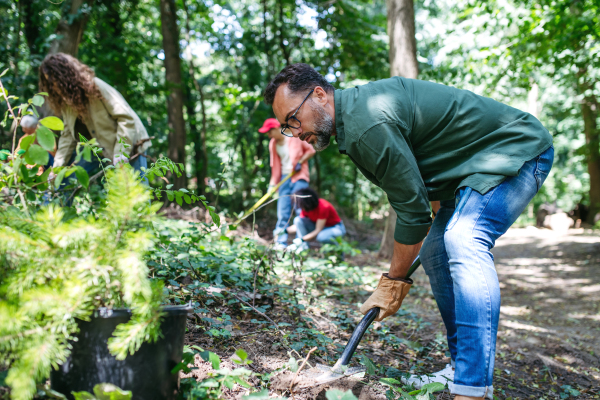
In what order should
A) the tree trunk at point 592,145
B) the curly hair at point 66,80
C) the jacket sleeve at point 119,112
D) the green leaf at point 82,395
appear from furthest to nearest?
the tree trunk at point 592,145, the jacket sleeve at point 119,112, the curly hair at point 66,80, the green leaf at point 82,395

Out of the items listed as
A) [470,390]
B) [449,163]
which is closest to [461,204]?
[449,163]

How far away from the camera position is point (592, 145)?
348 inches

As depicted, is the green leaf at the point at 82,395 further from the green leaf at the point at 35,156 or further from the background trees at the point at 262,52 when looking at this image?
the background trees at the point at 262,52

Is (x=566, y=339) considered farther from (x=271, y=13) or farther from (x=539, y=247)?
(x=271, y=13)

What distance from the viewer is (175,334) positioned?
123cm

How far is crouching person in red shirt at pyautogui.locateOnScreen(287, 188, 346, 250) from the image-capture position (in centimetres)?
533

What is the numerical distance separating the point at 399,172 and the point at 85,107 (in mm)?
2688

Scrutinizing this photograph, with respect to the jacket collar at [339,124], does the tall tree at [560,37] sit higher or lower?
higher

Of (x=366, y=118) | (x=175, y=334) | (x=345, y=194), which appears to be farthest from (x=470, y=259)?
(x=345, y=194)

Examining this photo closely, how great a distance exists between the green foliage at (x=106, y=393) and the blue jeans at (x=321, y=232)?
4390 mm

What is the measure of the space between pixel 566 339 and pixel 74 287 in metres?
3.68

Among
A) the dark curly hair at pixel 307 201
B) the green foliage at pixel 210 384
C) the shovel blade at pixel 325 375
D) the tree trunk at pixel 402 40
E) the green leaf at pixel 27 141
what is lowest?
the shovel blade at pixel 325 375

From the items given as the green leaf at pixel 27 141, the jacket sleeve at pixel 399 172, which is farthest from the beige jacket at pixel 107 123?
the jacket sleeve at pixel 399 172

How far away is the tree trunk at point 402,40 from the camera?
5266 mm
